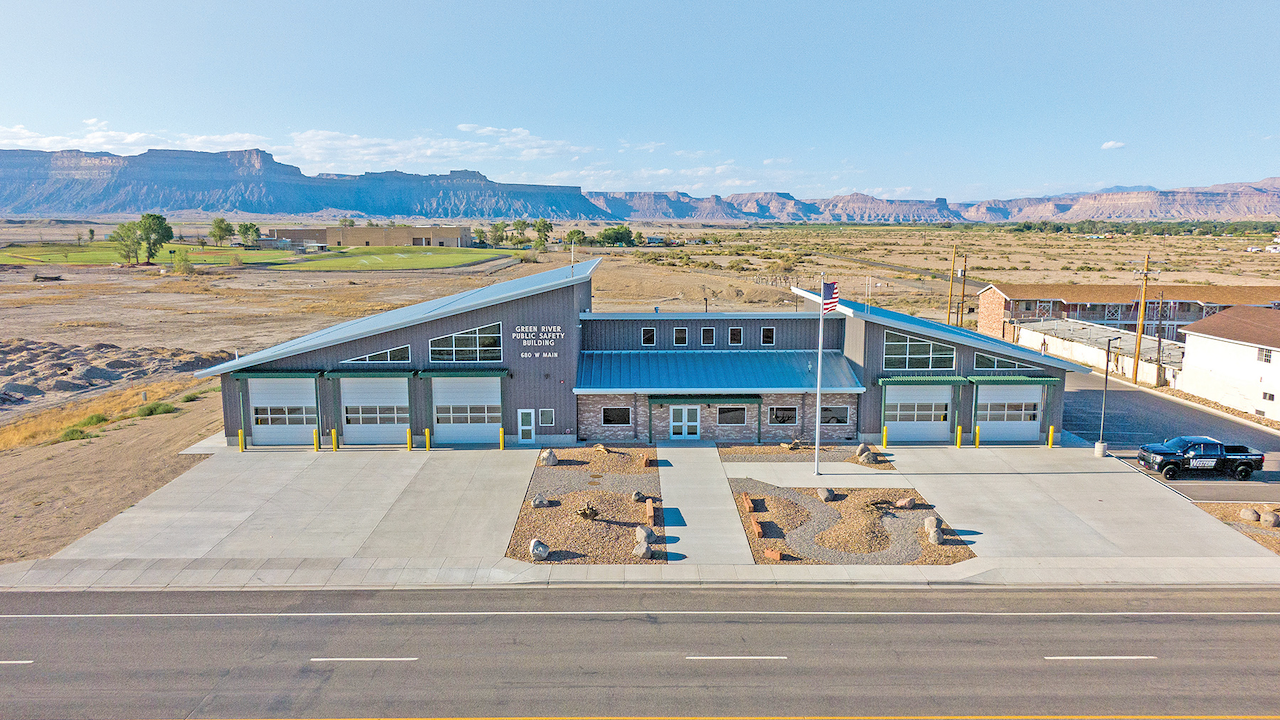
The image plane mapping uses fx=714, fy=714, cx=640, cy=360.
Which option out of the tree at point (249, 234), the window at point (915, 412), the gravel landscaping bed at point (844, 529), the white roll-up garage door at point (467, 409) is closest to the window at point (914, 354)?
the window at point (915, 412)

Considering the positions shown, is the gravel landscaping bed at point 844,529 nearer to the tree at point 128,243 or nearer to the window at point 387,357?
the window at point 387,357

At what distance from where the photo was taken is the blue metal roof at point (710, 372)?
110 ft

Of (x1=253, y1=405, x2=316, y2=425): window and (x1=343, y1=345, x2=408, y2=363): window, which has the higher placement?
(x1=343, y1=345, x2=408, y2=363): window

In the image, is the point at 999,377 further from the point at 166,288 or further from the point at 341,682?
the point at 166,288

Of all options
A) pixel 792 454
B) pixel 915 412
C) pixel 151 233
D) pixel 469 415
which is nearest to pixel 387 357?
pixel 469 415

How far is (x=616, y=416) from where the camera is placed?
34406 mm

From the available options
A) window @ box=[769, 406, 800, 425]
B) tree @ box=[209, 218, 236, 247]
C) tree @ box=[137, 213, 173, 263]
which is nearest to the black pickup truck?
window @ box=[769, 406, 800, 425]

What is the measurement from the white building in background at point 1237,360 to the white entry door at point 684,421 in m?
31.3

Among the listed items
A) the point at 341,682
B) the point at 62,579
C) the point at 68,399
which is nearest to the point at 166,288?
the point at 68,399

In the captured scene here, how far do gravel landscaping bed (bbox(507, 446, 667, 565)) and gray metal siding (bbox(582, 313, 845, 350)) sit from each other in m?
6.16

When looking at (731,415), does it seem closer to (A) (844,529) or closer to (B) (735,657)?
(A) (844,529)

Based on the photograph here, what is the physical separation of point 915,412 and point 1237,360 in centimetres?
2189

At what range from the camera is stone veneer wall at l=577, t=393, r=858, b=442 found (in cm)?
3431

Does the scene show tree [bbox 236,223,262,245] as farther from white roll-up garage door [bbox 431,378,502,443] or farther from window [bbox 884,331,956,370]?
window [bbox 884,331,956,370]
